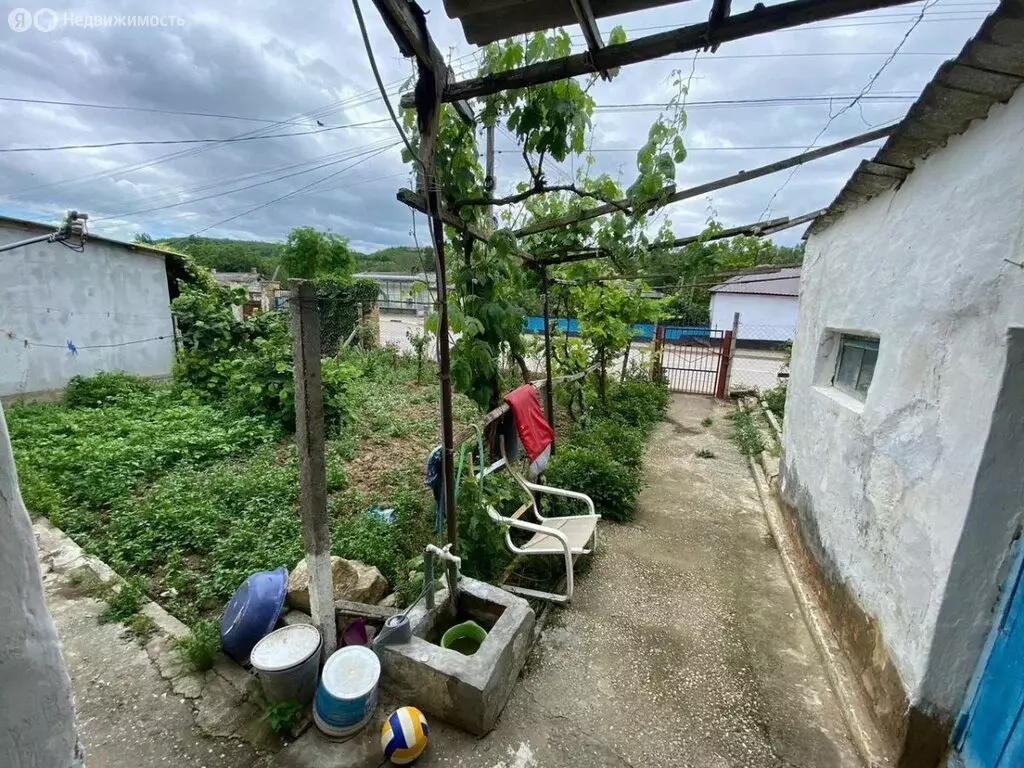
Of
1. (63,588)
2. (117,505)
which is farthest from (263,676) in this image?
(117,505)

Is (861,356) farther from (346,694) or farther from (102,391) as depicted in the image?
(102,391)

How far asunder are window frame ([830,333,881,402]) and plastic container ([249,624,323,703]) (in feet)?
11.4

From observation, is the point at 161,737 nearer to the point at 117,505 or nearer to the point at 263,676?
the point at 263,676

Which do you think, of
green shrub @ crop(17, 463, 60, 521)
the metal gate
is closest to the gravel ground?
green shrub @ crop(17, 463, 60, 521)

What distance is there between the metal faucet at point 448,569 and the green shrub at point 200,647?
45.1 inches

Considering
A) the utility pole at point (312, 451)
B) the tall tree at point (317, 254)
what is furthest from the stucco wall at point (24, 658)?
the tall tree at point (317, 254)

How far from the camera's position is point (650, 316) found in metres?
7.10

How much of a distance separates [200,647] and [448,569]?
1.32m

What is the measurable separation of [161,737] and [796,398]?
5.01m

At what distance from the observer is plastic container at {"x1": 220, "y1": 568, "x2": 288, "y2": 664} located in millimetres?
2186

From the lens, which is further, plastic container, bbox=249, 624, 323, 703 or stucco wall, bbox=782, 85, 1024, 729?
plastic container, bbox=249, 624, 323, 703

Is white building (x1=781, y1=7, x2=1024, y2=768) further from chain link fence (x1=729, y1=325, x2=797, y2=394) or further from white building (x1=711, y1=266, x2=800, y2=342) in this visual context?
white building (x1=711, y1=266, x2=800, y2=342)

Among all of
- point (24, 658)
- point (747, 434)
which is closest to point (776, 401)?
point (747, 434)

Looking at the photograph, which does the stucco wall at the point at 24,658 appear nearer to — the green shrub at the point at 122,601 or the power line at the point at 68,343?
the green shrub at the point at 122,601
